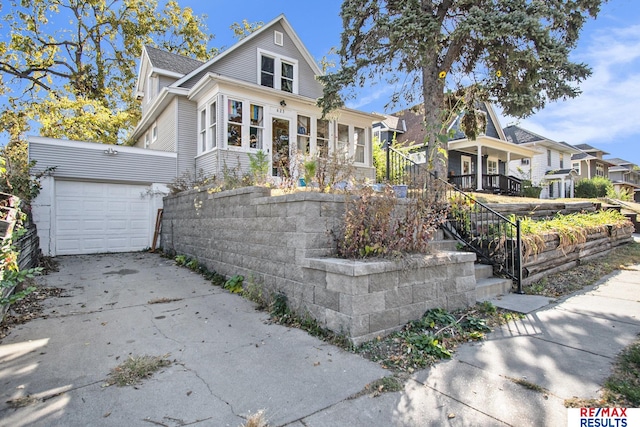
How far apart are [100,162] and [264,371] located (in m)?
9.62

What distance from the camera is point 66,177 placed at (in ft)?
30.5

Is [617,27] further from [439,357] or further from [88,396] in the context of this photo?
[88,396]

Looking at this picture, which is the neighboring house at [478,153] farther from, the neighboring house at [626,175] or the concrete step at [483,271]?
the neighboring house at [626,175]

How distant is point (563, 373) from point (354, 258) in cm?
204

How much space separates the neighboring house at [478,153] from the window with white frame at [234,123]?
9.66 metres

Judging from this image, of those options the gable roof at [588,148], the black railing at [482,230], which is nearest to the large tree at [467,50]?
the black railing at [482,230]

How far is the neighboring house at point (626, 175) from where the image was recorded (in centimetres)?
3856

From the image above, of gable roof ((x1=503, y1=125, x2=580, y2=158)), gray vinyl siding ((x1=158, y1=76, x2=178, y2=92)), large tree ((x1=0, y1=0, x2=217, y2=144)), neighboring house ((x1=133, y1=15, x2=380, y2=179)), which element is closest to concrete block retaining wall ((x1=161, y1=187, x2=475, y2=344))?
neighboring house ((x1=133, y1=15, x2=380, y2=179))

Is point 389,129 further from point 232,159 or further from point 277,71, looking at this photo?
point 232,159

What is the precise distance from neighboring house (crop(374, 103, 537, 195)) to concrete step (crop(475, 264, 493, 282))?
11610 millimetres

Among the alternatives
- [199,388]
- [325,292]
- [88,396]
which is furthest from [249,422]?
[325,292]

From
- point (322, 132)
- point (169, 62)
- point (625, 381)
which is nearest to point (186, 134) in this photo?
point (169, 62)

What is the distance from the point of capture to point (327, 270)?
3.48 meters

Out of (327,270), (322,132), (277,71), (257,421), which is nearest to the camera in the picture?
(257,421)
